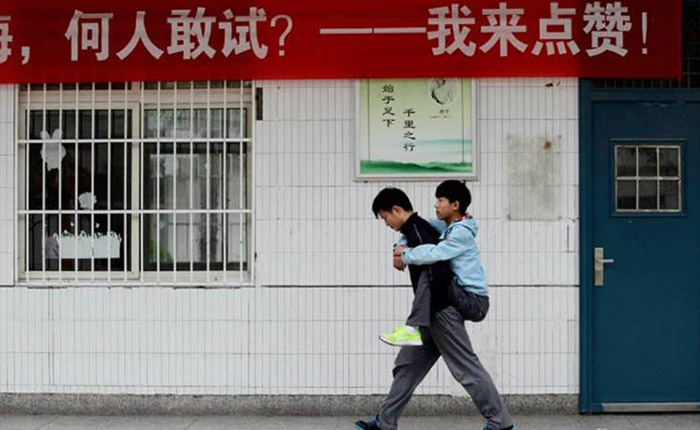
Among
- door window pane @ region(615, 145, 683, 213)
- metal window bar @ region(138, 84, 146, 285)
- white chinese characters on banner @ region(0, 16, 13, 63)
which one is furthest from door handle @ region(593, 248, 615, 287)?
white chinese characters on banner @ region(0, 16, 13, 63)

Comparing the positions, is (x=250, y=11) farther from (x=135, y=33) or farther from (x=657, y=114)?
(x=657, y=114)

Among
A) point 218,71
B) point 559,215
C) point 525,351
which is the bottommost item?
point 525,351

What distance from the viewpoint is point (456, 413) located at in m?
7.29

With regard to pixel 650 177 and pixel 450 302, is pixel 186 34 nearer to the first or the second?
pixel 450 302

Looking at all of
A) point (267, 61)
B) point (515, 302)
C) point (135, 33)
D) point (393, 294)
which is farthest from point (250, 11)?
point (515, 302)

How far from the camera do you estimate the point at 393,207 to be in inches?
244

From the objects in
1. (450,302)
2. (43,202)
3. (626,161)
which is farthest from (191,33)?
(626,161)

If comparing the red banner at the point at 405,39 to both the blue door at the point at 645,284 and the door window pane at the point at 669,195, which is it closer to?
the blue door at the point at 645,284

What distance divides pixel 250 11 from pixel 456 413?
3355 mm

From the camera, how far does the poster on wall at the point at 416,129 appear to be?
23.7 feet

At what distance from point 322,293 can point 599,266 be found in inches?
81.4

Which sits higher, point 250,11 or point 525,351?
point 250,11

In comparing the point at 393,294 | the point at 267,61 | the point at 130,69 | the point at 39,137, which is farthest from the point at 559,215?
the point at 39,137

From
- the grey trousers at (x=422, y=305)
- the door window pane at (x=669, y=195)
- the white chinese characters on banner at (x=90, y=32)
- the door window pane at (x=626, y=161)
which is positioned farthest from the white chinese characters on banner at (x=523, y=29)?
the white chinese characters on banner at (x=90, y=32)
